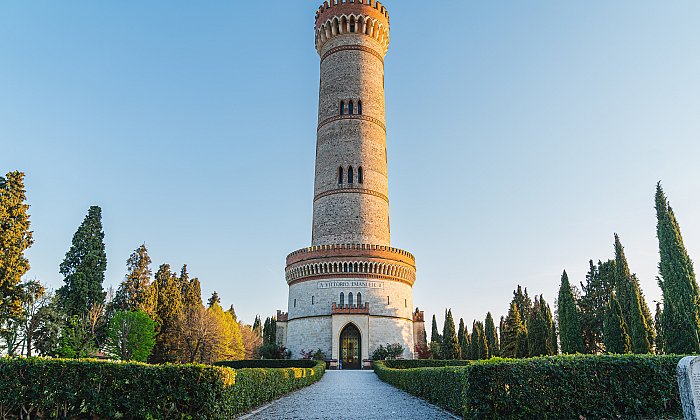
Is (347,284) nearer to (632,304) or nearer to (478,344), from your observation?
(478,344)

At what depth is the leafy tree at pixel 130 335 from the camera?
3275 centimetres

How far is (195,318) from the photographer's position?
121 feet

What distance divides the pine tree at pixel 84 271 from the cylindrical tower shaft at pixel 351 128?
13945mm

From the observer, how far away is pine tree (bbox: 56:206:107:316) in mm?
31219

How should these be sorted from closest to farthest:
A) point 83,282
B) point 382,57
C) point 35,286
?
point 35,286
point 83,282
point 382,57

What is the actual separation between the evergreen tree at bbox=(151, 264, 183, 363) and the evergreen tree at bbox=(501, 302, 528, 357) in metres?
23.2

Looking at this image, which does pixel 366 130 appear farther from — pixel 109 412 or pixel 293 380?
pixel 109 412

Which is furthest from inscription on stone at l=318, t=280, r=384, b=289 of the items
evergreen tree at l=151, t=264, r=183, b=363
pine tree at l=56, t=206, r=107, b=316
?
pine tree at l=56, t=206, r=107, b=316

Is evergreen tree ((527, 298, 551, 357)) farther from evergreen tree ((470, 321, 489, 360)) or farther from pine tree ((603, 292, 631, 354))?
evergreen tree ((470, 321, 489, 360))

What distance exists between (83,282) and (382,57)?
1045 inches

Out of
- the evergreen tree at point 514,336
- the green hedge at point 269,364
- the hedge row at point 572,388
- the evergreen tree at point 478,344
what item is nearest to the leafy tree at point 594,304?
the evergreen tree at point 514,336

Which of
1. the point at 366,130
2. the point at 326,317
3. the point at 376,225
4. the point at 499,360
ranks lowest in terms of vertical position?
the point at 499,360

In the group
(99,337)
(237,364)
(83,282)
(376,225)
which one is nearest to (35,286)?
(83,282)

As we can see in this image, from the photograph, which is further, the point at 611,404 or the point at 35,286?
the point at 35,286
